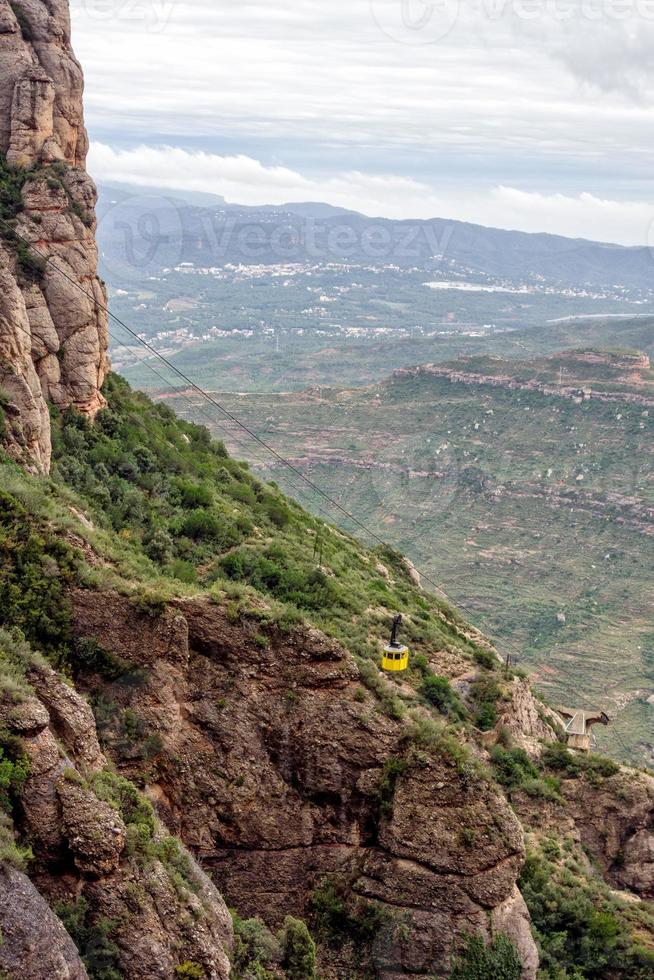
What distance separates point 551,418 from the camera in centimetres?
14400

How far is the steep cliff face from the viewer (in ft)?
100

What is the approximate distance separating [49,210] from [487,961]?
25134 mm

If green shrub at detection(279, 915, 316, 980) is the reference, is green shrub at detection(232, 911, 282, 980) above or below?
above

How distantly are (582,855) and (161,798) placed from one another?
1290 centimetres

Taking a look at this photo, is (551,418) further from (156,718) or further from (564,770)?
(156,718)

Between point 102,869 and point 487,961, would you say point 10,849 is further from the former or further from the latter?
point 487,961

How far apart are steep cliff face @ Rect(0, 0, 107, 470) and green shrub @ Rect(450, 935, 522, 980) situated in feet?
56.8

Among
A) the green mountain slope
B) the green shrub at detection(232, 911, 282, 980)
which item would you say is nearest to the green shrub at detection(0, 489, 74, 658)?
the green shrub at detection(232, 911, 282, 980)

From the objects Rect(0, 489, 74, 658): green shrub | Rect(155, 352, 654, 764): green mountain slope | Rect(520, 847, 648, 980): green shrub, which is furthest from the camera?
Rect(155, 352, 654, 764): green mountain slope

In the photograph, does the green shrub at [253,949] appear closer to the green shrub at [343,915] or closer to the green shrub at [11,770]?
the green shrub at [343,915]

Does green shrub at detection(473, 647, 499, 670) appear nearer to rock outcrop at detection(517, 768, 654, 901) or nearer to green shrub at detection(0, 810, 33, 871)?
rock outcrop at detection(517, 768, 654, 901)

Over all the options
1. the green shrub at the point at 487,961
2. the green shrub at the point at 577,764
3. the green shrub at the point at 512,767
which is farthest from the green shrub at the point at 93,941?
the green shrub at the point at 577,764

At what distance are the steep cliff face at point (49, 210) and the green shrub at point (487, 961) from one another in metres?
17.3

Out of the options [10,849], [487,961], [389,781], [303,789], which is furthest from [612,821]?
[10,849]
